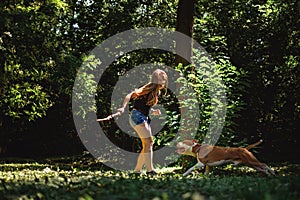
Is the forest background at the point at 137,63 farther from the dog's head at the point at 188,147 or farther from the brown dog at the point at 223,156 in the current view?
the brown dog at the point at 223,156

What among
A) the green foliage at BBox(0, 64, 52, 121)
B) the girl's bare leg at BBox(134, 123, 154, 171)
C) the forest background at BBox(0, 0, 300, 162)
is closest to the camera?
the girl's bare leg at BBox(134, 123, 154, 171)

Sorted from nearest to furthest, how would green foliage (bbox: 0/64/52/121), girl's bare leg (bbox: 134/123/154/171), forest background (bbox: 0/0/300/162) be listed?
girl's bare leg (bbox: 134/123/154/171) → forest background (bbox: 0/0/300/162) → green foliage (bbox: 0/64/52/121)

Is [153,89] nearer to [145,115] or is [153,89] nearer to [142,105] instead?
[142,105]

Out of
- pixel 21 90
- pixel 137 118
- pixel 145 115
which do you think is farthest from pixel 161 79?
pixel 21 90

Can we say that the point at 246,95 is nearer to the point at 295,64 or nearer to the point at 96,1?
the point at 295,64

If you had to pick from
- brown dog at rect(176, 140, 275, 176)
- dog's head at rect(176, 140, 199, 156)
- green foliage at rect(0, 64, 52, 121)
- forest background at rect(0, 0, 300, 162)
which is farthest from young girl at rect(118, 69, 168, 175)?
green foliage at rect(0, 64, 52, 121)

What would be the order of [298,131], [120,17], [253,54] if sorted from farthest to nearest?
[120,17] < [253,54] < [298,131]

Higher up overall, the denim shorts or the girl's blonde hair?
the girl's blonde hair

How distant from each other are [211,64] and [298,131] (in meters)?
4.91

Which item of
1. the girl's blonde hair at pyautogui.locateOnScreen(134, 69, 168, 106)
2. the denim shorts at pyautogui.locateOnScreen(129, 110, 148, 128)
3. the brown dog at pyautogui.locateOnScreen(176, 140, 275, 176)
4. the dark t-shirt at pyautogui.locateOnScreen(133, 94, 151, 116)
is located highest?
the girl's blonde hair at pyautogui.locateOnScreen(134, 69, 168, 106)

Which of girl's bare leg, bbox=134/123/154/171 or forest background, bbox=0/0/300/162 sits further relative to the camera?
forest background, bbox=0/0/300/162

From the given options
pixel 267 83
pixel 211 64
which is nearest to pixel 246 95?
pixel 267 83

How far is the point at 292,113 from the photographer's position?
1300cm

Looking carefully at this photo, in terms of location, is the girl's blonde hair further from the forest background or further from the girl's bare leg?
the forest background
